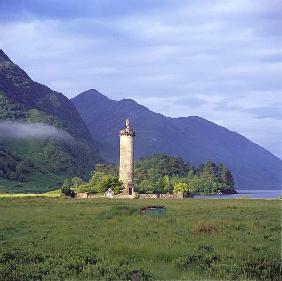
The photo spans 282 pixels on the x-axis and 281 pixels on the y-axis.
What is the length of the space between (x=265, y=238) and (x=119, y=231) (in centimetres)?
812

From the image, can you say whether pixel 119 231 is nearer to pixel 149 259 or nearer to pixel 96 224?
pixel 96 224

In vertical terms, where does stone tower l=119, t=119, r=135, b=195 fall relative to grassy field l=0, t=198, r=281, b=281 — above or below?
above

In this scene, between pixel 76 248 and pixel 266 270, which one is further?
pixel 76 248

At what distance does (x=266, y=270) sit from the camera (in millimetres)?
18297

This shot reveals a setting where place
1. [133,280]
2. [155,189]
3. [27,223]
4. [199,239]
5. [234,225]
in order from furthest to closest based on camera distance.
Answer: [155,189], [27,223], [234,225], [199,239], [133,280]

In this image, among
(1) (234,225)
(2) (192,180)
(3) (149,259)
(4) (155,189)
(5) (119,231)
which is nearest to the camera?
(3) (149,259)

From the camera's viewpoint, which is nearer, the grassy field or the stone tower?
the grassy field

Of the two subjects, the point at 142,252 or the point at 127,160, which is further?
the point at 127,160

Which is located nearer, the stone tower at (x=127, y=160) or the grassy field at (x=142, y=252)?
the grassy field at (x=142, y=252)

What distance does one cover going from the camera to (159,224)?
115ft

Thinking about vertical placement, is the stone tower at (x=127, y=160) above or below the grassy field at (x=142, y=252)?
above

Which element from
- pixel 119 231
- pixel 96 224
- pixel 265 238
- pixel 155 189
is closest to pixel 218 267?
pixel 265 238

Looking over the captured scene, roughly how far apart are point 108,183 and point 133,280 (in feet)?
346

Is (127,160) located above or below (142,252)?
above
